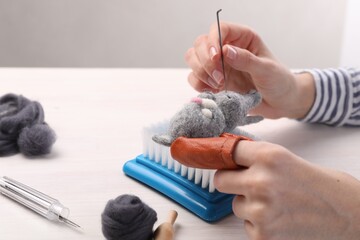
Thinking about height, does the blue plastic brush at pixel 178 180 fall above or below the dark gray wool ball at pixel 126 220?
below

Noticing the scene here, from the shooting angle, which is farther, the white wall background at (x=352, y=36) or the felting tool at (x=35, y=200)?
the white wall background at (x=352, y=36)

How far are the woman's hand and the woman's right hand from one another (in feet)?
0.82

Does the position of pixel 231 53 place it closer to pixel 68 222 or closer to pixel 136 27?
pixel 68 222

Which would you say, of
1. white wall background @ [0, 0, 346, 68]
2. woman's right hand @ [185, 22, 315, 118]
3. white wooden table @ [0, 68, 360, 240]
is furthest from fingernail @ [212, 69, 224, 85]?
white wall background @ [0, 0, 346, 68]

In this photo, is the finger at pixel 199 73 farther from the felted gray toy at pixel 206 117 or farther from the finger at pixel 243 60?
the felted gray toy at pixel 206 117

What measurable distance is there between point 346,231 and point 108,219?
0.76ft

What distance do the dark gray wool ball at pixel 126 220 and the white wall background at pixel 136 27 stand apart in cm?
126

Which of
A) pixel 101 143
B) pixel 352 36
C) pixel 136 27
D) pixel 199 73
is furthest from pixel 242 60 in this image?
pixel 352 36

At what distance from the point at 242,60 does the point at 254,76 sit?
0.18 feet

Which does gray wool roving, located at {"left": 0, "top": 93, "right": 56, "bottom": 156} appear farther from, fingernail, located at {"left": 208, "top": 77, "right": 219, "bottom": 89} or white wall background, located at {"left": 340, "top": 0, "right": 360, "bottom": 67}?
white wall background, located at {"left": 340, "top": 0, "right": 360, "bottom": 67}

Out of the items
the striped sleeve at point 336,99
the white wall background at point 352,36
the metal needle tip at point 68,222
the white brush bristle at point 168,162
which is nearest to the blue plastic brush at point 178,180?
the white brush bristle at point 168,162

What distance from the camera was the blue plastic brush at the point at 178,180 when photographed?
483mm

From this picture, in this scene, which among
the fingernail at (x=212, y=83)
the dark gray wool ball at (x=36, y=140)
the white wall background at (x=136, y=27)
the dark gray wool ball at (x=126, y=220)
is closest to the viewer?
the dark gray wool ball at (x=126, y=220)

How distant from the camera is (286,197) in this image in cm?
40
